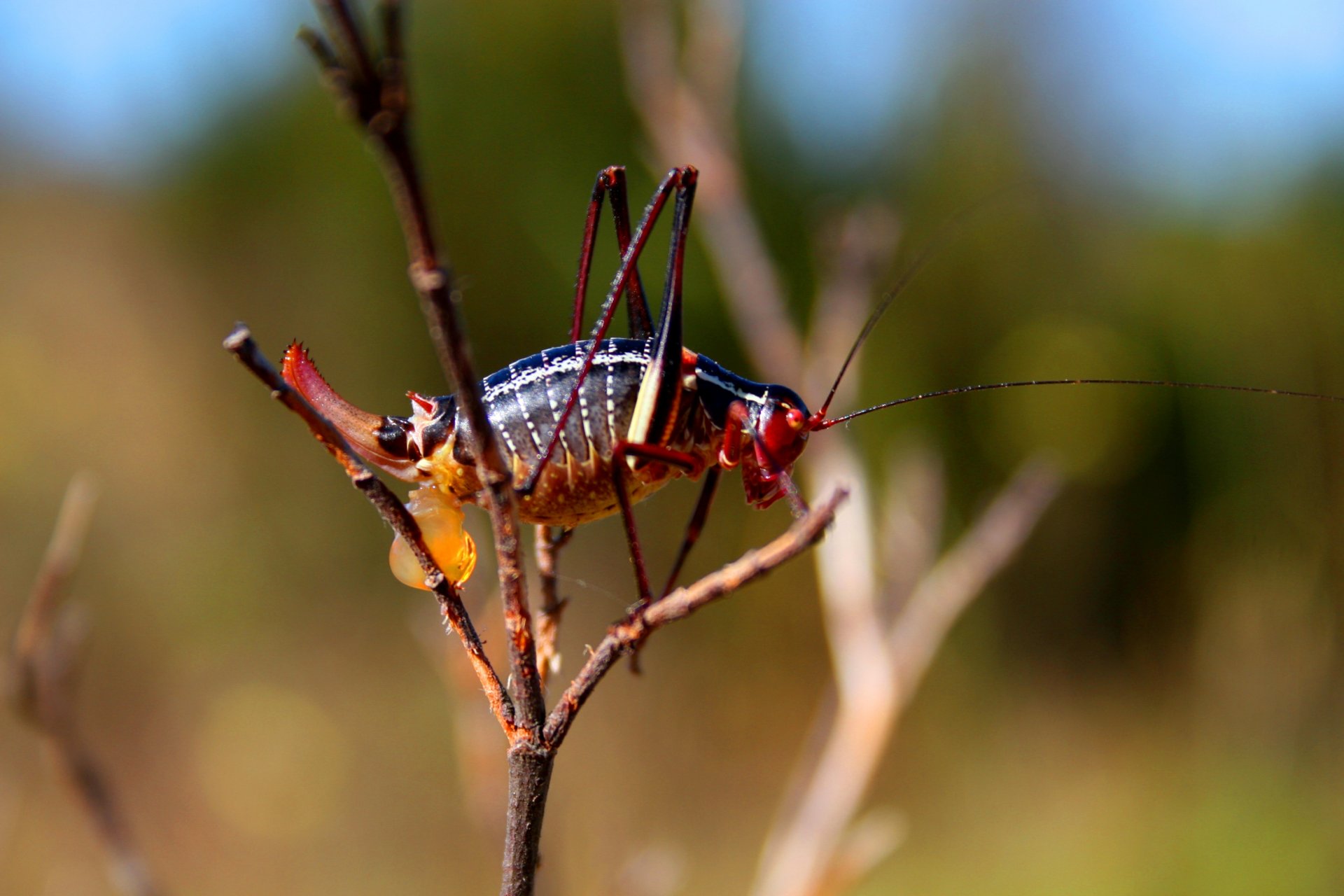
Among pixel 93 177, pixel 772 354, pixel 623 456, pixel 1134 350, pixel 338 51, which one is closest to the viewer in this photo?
pixel 338 51

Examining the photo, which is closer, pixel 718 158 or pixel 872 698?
pixel 872 698

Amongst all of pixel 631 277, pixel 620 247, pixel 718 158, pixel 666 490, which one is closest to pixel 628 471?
pixel 631 277

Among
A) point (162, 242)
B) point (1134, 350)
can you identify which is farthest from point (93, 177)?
point (1134, 350)

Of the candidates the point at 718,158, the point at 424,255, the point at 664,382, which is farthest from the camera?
the point at 718,158

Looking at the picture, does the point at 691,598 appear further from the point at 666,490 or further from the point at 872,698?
the point at 666,490

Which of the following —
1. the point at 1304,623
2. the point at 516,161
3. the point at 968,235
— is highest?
the point at 516,161

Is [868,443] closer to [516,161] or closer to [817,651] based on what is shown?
[817,651]

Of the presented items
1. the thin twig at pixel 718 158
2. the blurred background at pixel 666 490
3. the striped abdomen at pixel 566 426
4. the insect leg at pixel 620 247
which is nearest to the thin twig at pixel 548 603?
the striped abdomen at pixel 566 426
